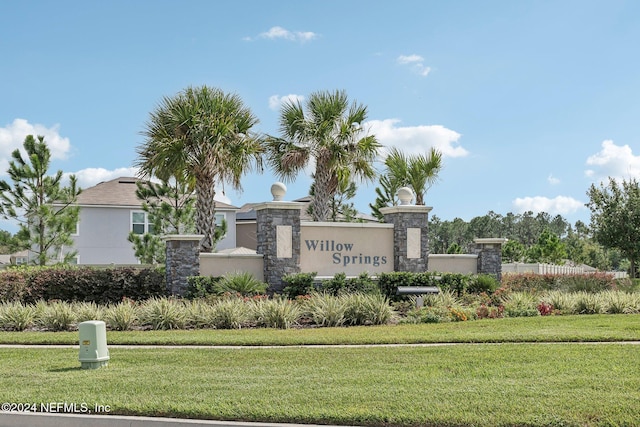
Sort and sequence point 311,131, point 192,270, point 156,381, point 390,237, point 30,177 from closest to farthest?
point 156,381 < point 192,270 < point 390,237 < point 311,131 < point 30,177

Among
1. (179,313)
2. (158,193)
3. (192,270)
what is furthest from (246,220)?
(179,313)

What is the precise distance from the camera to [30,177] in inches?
1117

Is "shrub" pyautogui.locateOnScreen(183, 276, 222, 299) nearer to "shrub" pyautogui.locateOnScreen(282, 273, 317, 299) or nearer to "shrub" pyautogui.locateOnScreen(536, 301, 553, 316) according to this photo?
"shrub" pyautogui.locateOnScreen(282, 273, 317, 299)

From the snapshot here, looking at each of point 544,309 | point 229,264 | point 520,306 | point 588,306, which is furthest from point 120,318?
point 588,306

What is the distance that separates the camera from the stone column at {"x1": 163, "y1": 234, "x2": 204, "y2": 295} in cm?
2008

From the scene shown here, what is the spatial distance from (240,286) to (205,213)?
377cm


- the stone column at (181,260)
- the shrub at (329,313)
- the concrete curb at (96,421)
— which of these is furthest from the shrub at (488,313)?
the concrete curb at (96,421)

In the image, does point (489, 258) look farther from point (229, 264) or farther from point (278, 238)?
point (229, 264)

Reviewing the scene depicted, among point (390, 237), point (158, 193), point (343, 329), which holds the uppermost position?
point (158, 193)

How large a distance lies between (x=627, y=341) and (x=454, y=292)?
865 cm

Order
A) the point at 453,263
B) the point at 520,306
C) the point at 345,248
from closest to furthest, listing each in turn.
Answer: the point at 520,306 → the point at 345,248 → the point at 453,263

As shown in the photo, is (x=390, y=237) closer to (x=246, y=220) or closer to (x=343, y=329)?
(x=343, y=329)

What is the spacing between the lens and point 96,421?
7605mm

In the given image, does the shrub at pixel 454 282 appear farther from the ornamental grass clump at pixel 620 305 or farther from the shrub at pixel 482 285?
the ornamental grass clump at pixel 620 305
